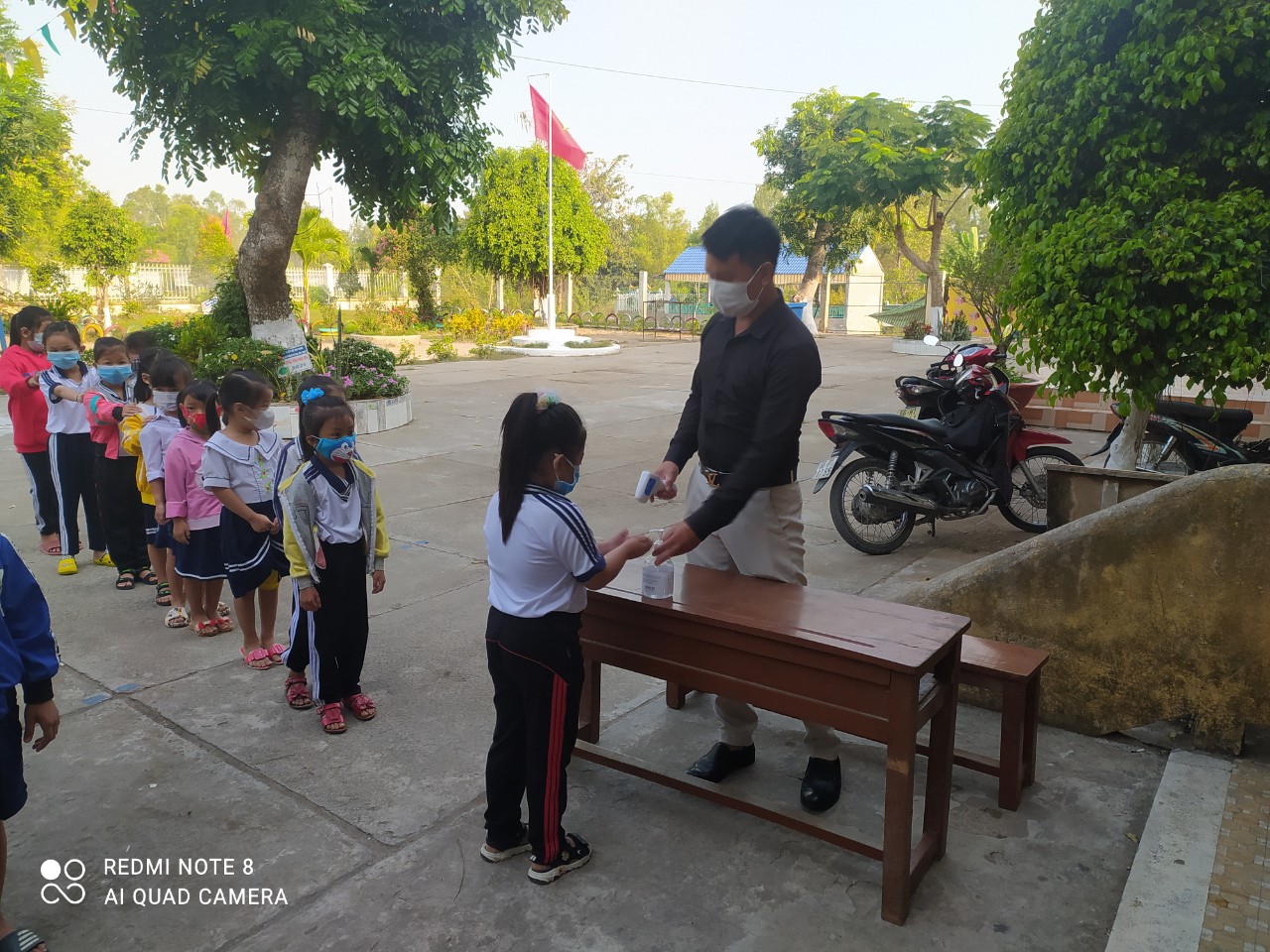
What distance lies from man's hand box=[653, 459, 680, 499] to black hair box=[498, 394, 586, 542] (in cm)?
54

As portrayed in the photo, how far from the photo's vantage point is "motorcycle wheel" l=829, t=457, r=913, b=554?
5875 mm

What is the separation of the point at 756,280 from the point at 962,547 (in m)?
3.73

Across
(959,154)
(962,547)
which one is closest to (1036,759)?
(962,547)

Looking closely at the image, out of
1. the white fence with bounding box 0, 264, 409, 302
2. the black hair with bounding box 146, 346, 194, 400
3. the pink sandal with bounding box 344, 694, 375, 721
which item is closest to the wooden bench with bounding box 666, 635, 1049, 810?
the pink sandal with bounding box 344, 694, 375, 721

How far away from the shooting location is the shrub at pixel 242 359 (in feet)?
32.1

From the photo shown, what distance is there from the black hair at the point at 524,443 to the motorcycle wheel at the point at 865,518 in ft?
12.3

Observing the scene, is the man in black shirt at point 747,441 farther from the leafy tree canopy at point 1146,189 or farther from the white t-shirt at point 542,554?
the leafy tree canopy at point 1146,189

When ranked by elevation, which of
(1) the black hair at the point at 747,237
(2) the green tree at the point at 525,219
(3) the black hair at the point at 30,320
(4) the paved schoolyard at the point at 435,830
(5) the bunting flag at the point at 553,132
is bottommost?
(4) the paved schoolyard at the point at 435,830

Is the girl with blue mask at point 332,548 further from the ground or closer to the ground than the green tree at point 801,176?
closer to the ground

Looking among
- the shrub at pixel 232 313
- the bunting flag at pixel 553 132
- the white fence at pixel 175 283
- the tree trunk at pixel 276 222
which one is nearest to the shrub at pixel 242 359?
the tree trunk at pixel 276 222

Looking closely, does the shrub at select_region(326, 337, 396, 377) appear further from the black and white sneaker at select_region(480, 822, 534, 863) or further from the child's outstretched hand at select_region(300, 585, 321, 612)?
the black and white sneaker at select_region(480, 822, 534, 863)

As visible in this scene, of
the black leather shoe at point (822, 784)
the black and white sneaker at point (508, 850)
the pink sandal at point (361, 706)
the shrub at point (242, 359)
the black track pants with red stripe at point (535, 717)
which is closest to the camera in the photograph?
the black track pants with red stripe at point (535, 717)

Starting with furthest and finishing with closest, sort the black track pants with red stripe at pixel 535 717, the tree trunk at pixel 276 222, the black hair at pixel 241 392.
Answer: the tree trunk at pixel 276 222 < the black hair at pixel 241 392 < the black track pants with red stripe at pixel 535 717

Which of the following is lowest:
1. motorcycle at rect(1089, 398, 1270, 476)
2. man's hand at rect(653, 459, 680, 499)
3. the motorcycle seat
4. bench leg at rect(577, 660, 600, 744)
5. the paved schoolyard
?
the paved schoolyard
